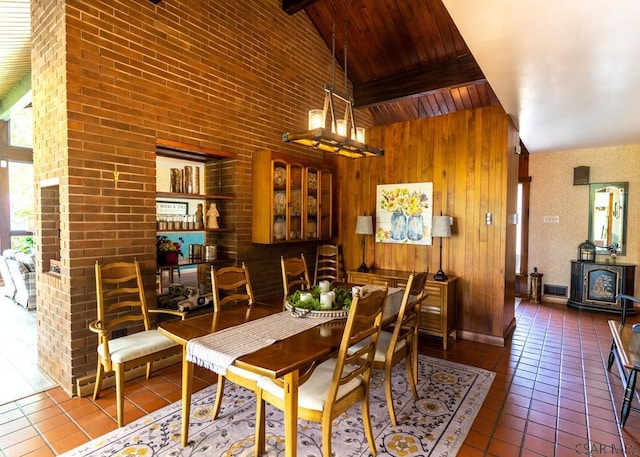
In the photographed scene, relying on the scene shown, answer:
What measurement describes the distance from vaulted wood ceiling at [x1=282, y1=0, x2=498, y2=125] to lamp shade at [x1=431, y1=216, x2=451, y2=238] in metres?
1.93

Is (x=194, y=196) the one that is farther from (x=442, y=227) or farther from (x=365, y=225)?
(x=442, y=227)

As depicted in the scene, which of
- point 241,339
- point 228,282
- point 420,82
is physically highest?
point 420,82

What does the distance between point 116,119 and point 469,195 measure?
365 centimetres

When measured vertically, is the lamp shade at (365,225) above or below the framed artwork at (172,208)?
below

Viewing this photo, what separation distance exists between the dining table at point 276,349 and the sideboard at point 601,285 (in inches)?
184

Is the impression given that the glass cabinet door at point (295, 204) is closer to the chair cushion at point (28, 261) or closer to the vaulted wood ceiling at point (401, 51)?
the vaulted wood ceiling at point (401, 51)

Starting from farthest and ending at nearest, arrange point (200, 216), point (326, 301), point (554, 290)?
point (554, 290)
point (200, 216)
point (326, 301)

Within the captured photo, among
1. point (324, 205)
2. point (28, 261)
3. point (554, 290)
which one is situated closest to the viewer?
point (324, 205)

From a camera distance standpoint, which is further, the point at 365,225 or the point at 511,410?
the point at 365,225

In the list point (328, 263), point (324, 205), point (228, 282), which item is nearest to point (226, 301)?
point (228, 282)

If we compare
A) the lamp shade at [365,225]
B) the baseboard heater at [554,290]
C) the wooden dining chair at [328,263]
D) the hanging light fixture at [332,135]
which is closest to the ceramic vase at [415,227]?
the lamp shade at [365,225]

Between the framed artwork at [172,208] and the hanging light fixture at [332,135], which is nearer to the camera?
the hanging light fixture at [332,135]

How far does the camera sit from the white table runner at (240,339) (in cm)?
169

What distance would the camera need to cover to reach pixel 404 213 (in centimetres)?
438
